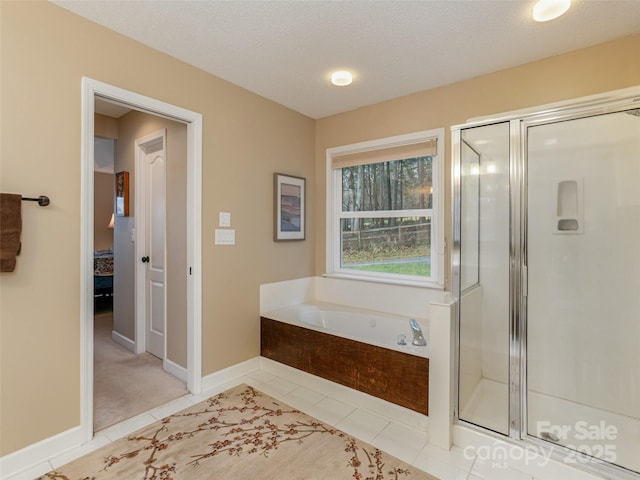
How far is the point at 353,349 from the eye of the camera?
2.40 m

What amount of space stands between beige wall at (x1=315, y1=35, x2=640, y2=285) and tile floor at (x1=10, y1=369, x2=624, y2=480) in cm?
145

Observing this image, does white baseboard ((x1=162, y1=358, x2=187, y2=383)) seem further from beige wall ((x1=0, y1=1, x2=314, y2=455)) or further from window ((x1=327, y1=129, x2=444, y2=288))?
window ((x1=327, y1=129, x2=444, y2=288))

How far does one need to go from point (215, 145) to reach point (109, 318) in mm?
3625

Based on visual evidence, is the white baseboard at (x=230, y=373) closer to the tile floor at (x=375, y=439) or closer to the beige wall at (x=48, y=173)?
the tile floor at (x=375, y=439)

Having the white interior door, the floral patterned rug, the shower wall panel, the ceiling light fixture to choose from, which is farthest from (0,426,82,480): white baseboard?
the ceiling light fixture

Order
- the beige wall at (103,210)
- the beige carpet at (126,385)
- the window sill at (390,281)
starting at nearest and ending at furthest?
the beige carpet at (126,385), the window sill at (390,281), the beige wall at (103,210)

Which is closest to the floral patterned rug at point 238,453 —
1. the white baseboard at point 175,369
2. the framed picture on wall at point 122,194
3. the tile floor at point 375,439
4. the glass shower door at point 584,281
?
the tile floor at point 375,439

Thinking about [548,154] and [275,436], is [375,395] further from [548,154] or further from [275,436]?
[548,154]

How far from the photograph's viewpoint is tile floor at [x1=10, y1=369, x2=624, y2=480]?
1.73m

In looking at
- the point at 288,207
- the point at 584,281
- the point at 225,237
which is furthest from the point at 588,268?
the point at 225,237

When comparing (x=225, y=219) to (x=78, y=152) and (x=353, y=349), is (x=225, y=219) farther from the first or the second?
(x=353, y=349)

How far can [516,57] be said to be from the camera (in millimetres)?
→ 2350

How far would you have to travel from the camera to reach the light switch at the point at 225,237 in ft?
8.93

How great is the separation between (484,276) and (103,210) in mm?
6872
